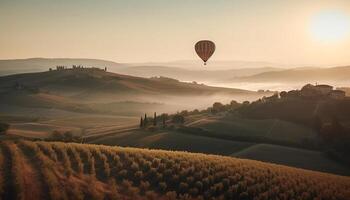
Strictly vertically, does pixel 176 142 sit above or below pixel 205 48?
below

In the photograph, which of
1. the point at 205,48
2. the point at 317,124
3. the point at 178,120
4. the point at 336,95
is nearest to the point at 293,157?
the point at 205,48

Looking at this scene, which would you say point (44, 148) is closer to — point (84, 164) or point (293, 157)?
point (84, 164)

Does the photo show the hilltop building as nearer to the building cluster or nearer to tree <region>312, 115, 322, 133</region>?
the building cluster

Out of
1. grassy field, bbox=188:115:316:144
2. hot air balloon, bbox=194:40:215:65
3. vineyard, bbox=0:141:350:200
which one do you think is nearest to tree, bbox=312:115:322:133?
grassy field, bbox=188:115:316:144

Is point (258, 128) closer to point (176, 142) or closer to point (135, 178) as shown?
point (176, 142)

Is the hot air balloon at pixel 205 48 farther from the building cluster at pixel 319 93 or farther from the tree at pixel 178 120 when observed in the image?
the building cluster at pixel 319 93

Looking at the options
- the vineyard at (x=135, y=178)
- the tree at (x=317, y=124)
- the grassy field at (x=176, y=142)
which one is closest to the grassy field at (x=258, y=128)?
the tree at (x=317, y=124)

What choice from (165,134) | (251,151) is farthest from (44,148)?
(165,134)
